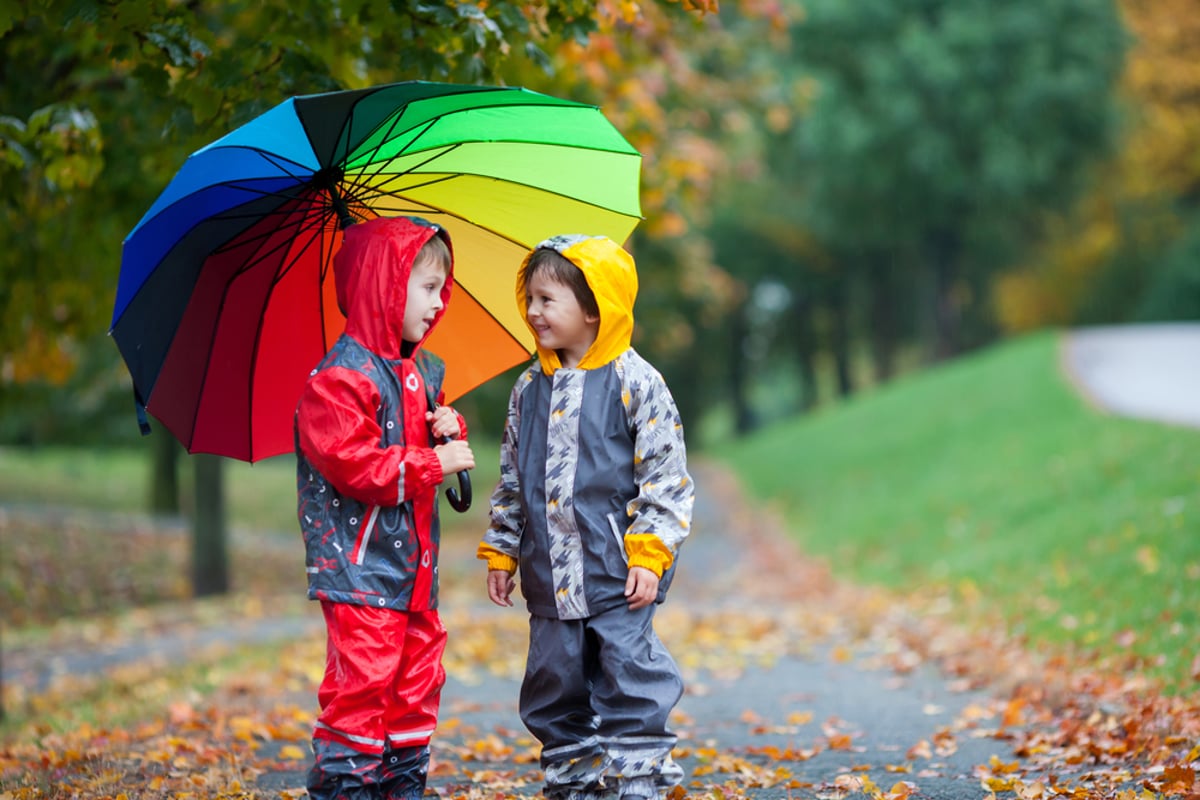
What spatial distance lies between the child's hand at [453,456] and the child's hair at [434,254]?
1.92 ft

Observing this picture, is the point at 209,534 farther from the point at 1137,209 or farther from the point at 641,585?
the point at 1137,209

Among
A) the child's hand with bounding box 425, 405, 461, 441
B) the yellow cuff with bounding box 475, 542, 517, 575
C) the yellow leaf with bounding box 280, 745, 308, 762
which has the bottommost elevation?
the yellow leaf with bounding box 280, 745, 308, 762

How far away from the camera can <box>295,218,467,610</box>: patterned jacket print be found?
11.3ft

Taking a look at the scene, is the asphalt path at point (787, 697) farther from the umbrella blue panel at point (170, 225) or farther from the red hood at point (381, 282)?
the umbrella blue panel at point (170, 225)

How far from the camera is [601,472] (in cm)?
367

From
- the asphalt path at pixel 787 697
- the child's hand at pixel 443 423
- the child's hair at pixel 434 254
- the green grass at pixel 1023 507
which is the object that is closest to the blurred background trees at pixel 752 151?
the child's hair at pixel 434 254

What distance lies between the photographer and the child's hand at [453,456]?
3562 millimetres

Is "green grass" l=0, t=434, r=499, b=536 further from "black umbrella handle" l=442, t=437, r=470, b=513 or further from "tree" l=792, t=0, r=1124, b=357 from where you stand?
"black umbrella handle" l=442, t=437, r=470, b=513

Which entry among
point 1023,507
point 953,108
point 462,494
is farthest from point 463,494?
point 953,108

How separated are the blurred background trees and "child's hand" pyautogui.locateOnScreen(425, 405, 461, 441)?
1.50 m

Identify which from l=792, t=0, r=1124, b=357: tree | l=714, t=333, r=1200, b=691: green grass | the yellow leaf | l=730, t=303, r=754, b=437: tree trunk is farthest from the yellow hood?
l=730, t=303, r=754, b=437: tree trunk

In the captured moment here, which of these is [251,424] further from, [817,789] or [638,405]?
[817,789]

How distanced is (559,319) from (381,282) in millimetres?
574

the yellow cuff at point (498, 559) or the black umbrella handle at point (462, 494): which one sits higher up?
the black umbrella handle at point (462, 494)
